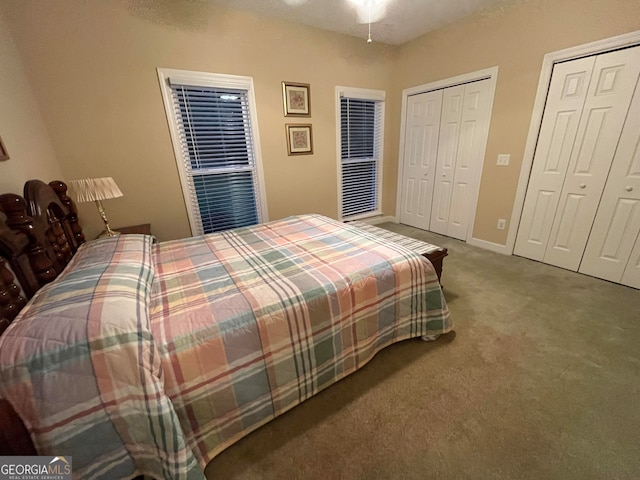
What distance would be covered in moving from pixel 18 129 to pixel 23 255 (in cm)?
116

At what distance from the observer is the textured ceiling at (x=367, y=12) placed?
239 cm

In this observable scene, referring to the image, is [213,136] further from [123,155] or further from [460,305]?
[460,305]

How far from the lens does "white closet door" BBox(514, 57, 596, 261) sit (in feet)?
7.26

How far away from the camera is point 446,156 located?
3.29 m

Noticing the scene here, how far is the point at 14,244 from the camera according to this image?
3.35ft

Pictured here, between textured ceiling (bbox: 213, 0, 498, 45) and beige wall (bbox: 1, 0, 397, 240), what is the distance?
0.12 m

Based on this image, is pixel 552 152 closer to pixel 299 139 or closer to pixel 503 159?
pixel 503 159

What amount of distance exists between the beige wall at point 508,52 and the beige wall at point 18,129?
3896 mm

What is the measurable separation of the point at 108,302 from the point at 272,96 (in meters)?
2.67

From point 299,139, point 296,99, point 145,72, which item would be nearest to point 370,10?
point 296,99

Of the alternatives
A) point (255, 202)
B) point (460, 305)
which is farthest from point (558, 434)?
point (255, 202)

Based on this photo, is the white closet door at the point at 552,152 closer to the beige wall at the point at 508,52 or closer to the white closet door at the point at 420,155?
the beige wall at the point at 508,52

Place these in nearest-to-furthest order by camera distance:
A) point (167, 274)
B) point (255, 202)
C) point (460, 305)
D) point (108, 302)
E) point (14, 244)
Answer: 1. point (108, 302)
2. point (14, 244)
3. point (167, 274)
4. point (460, 305)
5. point (255, 202)

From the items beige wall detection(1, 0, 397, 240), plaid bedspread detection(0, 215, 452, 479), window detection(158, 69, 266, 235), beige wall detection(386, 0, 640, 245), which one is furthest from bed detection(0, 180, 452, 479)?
beige wall detection(386, 0, 640, 245)
